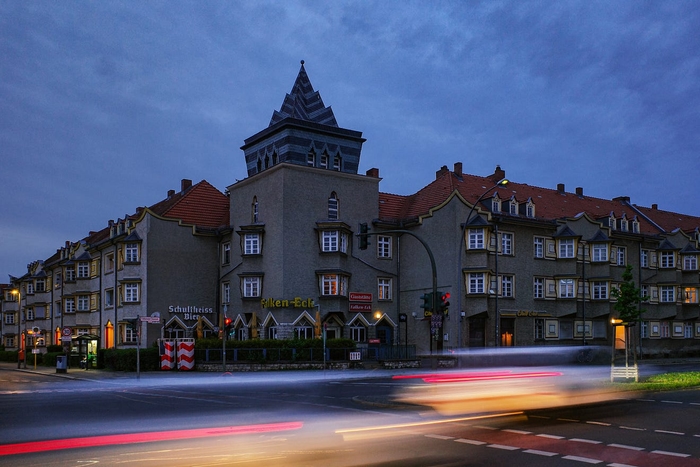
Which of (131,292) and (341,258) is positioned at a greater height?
(341,258)

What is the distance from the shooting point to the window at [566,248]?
2029 inches

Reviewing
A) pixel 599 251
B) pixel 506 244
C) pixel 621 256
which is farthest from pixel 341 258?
pixel 621 256

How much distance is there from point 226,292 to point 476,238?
1755 cm

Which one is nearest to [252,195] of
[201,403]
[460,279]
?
[460,279]

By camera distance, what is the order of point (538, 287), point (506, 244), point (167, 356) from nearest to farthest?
point (167, 356) → point (506, 244) → point (538, 287)

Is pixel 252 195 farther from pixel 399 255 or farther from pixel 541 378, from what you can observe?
pixel 541 378

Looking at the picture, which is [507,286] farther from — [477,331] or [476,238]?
[476,238]

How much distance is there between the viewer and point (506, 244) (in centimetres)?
4834

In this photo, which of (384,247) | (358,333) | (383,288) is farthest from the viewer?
(384,247)

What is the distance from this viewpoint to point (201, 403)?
2155 cm

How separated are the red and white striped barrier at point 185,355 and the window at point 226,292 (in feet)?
30.2

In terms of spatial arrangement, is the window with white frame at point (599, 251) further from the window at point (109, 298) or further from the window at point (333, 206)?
the window at point (109, 298)

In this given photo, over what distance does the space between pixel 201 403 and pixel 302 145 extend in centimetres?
2804

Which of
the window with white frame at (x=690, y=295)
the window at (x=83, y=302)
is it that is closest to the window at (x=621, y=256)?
the window with white frame at (x=690, y=295)
